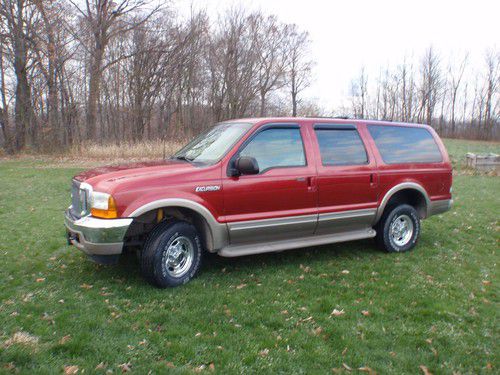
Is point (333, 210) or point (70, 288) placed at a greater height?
point (333, 210)

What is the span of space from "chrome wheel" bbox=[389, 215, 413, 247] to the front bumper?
13.9 feet

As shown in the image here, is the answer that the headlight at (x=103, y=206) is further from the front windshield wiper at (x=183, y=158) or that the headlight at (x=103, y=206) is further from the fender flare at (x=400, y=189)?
the fender flare at (x=400, y=189)

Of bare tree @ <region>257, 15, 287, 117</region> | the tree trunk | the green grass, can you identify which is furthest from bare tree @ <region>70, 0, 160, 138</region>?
the green grass

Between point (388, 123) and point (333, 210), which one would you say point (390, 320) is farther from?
point (388, 123)

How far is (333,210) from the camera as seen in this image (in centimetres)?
586

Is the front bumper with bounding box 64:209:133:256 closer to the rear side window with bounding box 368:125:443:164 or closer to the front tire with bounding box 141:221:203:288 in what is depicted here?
the front tire with bounding box 141:221:203:288

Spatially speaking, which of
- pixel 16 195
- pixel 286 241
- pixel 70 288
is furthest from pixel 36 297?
pixel 16 195

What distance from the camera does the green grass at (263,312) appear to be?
11.3ft

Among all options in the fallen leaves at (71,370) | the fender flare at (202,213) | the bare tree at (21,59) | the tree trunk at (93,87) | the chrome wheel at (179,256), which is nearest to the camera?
the fallen leaves at (71,370)

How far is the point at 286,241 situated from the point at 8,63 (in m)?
29.8

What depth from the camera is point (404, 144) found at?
6742 millimetres

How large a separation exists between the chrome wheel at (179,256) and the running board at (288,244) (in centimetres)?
38

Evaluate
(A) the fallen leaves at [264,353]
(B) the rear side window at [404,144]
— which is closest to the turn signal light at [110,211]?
(A) the fallen leaves at [264,353]

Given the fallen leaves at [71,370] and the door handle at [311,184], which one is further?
the door handle at [311,184]
